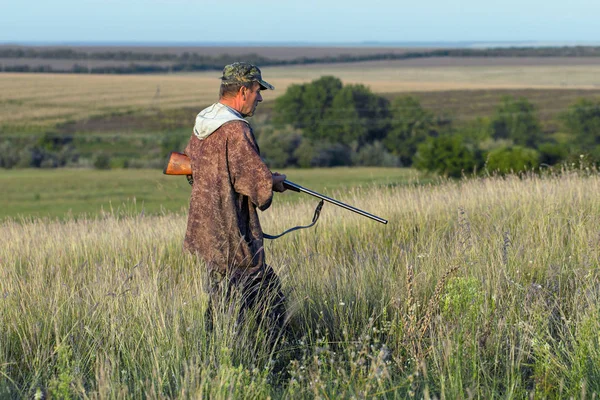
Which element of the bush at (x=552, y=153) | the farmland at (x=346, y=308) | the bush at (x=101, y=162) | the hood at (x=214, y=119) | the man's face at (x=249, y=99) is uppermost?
the man's face at (x=249, y=99)

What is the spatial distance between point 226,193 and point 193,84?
115 m

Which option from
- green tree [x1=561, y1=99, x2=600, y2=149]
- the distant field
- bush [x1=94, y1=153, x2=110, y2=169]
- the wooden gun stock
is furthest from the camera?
the distant field

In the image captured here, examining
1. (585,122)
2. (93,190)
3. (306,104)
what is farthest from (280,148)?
(585,122)

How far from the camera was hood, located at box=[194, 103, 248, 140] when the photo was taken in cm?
457

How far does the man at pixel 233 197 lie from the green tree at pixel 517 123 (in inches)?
3258

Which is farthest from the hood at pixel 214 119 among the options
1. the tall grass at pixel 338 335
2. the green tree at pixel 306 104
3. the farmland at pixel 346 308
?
the green tree at pixel 306 104

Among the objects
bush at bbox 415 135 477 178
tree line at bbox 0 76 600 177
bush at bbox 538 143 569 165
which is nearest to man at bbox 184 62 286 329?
tree line at bbox 0 76 600 177

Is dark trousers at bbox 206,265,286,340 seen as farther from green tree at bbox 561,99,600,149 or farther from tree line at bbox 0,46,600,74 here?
tree line at bbox 0,46,600,74

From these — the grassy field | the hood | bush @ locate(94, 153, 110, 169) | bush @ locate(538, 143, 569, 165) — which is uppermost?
the hood

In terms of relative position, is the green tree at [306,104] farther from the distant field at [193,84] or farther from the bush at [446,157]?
the bush at [446,157]

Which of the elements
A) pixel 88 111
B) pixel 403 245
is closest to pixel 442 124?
pixel 88 111

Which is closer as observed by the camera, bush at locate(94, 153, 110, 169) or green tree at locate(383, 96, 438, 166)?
bush at locate(94, 153, 110, 169)

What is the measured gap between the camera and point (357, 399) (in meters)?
3.53

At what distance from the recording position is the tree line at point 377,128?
6656 centimetres
